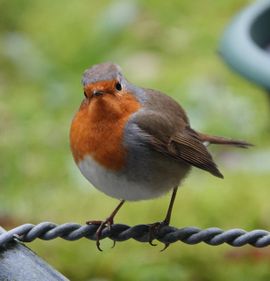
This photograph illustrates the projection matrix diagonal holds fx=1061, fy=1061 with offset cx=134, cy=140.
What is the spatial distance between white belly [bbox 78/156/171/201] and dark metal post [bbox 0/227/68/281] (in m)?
0.68

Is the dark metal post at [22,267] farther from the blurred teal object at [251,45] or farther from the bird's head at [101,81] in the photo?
the blurred teal object at [251,45]

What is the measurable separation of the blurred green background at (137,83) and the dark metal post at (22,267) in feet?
6.08

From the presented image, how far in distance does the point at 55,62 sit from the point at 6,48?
0.36 meters

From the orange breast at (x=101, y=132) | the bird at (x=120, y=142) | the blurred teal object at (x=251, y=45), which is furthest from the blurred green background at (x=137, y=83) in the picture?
the orange breast at (x=101, y=132)

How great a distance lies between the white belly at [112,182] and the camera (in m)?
3.13

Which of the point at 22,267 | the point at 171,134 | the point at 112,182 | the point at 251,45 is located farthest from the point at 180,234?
the point at 251,45

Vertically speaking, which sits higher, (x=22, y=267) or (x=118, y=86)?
(x=118, y=86)

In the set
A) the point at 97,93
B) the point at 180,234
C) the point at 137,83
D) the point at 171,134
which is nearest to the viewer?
the point at 180,234

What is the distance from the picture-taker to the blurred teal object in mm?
4621

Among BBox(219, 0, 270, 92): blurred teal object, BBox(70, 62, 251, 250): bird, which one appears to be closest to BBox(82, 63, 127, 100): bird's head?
BBox(70, 62, 251, 250): bird

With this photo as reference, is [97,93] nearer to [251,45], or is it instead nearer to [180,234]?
[180,234]

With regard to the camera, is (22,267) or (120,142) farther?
(120,142)

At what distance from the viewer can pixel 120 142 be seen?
3168 millimetres

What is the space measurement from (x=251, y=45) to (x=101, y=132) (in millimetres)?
1932
